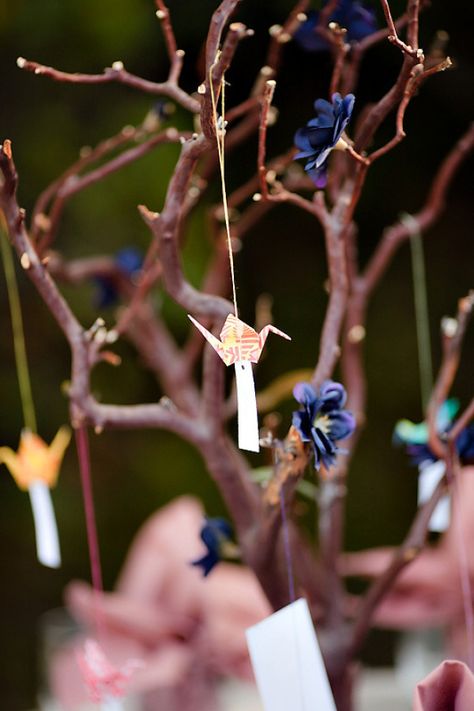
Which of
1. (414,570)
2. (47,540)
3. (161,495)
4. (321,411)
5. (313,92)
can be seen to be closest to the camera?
(321,411)

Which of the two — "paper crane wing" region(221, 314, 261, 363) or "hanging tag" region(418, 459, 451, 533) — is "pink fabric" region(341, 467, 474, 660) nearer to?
"hanging tag" region(418, 459, 451, 533)

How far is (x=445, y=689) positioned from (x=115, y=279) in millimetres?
441

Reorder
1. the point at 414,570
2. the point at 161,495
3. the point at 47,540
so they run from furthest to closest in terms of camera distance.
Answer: the point at 161,495, the point at 414,570, the point at 47,540

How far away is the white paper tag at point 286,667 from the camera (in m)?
0.47

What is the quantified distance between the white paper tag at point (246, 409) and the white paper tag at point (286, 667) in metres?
0.10

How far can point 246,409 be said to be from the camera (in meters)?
0.44

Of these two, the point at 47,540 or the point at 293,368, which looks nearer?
the point at 47,540


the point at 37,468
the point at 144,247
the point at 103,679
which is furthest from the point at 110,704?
the point at 144,247

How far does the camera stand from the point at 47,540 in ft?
1.88

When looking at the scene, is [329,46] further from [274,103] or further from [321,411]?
[274,103]

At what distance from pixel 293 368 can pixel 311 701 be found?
2.00 feet

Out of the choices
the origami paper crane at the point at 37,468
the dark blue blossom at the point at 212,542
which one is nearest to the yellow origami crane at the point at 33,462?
the origami paper crane at the point at 37,468

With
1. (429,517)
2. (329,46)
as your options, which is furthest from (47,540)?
(329,46)

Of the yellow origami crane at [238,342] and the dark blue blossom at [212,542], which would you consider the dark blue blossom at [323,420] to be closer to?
the yellow origami crane at [238,342]
